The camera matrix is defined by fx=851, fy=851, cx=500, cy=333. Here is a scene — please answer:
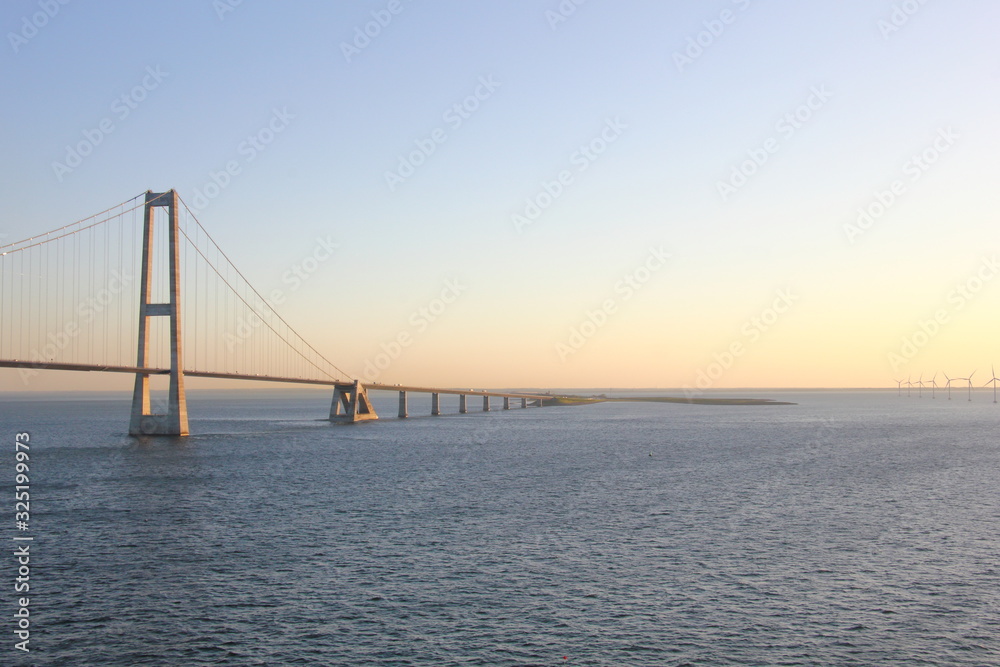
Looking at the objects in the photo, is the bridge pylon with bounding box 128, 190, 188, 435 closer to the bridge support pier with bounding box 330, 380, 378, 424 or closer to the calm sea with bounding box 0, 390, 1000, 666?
the calm sea with bounding box 0, 390, 1000, 666

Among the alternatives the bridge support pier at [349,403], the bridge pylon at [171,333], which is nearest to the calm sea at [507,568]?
the bridge pylon at [171,333]

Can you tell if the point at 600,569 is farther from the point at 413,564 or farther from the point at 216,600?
the point at 216,600

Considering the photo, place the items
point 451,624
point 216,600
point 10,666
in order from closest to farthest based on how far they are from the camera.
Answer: point 10,666 < point 451,624 < point 216,600

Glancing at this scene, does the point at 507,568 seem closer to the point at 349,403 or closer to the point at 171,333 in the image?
the point at 171,333

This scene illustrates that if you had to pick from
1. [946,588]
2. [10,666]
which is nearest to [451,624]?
[10,666]

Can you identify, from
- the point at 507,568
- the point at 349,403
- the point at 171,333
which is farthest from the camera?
the point at 349,403

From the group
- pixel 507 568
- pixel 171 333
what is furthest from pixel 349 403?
pixel 507 568
